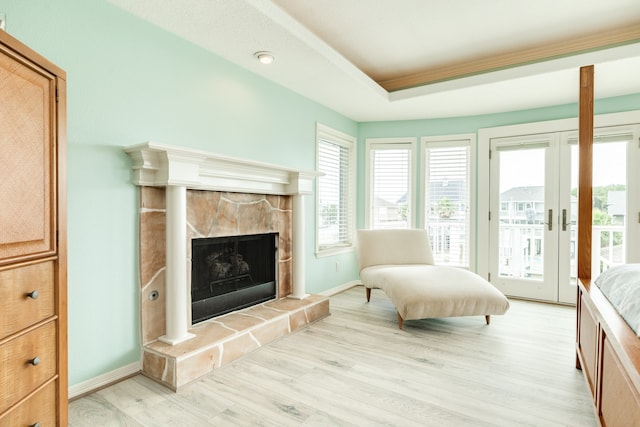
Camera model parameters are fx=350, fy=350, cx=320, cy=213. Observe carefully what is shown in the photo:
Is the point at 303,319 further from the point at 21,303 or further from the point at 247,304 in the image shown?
the point at 21,303

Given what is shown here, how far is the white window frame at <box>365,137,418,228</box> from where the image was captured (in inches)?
183

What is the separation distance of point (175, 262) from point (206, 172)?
0.66 meters

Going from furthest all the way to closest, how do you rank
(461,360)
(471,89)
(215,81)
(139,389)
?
(471,89) → (215,81) → (461,360) → (139,389)

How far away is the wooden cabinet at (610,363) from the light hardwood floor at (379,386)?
25 centimetres

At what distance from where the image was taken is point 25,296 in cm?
120

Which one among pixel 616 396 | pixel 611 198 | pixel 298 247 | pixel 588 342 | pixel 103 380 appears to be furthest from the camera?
pixel 611 198

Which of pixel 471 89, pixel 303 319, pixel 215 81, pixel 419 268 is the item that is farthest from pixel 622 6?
pixel 303 319

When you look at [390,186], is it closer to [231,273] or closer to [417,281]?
[417,281]

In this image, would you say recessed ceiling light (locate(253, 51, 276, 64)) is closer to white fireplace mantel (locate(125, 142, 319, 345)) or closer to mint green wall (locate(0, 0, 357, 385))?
mint green wall (locate(0, 0, 357, 385))

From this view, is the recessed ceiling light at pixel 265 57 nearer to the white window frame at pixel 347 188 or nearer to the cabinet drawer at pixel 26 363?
the white window frame at pixel 347 188

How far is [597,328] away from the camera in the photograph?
166 centimetres

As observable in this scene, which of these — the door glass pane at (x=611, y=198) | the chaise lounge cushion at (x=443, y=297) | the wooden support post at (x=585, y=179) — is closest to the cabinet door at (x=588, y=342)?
the wooden support post at (x=585, y=179)

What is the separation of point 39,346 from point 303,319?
6.82 feet

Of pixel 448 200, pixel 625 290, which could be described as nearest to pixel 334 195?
pixel 448 200
